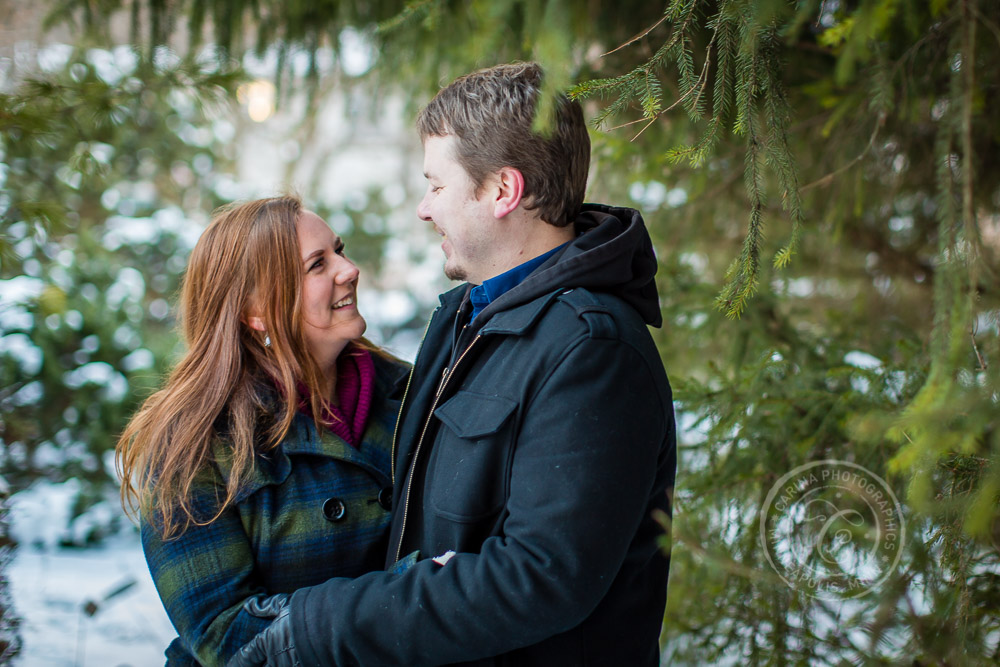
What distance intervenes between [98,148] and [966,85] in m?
4.26

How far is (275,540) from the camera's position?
1.65 m

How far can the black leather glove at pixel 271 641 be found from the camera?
1390 millimetres

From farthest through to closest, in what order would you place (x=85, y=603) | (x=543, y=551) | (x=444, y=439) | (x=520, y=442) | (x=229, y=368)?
(x=85, y=603)
(x=229, y=368)
(x=444, y=439)
(x=520, y=442)
(x=543, y=551)

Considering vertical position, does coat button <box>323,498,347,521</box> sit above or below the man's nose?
below

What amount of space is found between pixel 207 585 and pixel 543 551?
2.60ft

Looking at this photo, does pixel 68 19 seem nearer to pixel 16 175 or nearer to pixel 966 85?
pixel 16 175

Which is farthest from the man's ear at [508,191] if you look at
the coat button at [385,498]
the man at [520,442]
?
the coat button at [385,498]

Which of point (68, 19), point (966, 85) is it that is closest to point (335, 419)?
point (966, 85)

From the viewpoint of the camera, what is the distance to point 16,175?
12.5ft

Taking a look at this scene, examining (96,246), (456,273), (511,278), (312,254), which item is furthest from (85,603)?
(511,278)

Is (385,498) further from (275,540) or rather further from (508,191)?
(508,191)

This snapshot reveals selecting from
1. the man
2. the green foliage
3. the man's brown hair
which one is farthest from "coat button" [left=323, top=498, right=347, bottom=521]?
the green foliage

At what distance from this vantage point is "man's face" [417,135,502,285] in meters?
1.61

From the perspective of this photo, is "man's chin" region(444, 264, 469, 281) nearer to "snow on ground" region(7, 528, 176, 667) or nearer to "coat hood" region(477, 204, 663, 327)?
"coat hood" region(477, 204, 663, 327)
